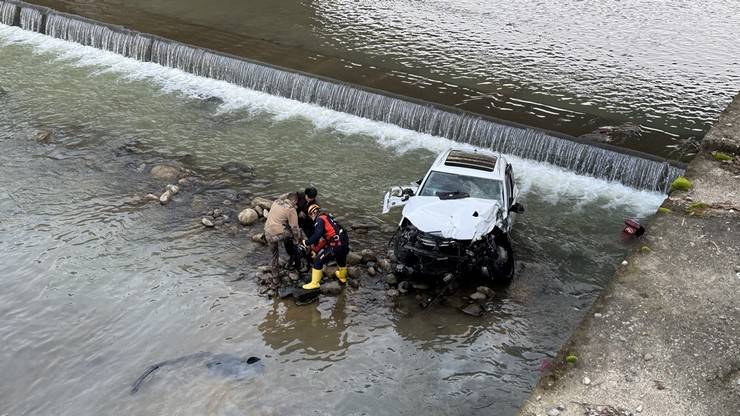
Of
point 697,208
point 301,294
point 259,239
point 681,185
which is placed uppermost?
point 681,185

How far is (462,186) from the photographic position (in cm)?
1228

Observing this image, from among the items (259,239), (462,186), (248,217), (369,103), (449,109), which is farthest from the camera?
(369,103)

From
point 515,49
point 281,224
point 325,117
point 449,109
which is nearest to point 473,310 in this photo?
point 281,224

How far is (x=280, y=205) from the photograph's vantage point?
11359mm

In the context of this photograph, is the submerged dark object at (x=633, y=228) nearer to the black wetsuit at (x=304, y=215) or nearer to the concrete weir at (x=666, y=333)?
the concrete weir at (x=666, y=333)

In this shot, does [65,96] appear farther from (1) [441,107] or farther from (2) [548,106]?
(2) [548,106]

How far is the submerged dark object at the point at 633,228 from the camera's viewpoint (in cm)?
1327

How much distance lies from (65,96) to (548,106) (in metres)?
13.3

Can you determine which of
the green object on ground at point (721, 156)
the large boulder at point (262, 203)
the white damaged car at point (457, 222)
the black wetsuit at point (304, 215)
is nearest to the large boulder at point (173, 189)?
the large boulder at point (262, 203)

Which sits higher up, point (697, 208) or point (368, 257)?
point (697, 208)

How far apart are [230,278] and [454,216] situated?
A: 3.99 metres

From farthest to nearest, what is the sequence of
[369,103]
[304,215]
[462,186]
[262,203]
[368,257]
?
[369,103] < [262,203] < [368,257] < [462,186] < [304,215]

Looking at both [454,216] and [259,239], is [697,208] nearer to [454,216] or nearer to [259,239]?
[454,216]

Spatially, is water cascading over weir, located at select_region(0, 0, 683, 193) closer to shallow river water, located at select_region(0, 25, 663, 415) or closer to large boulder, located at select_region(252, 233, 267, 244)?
shallow river water, located at select_region(0, 25, 663, 415)
